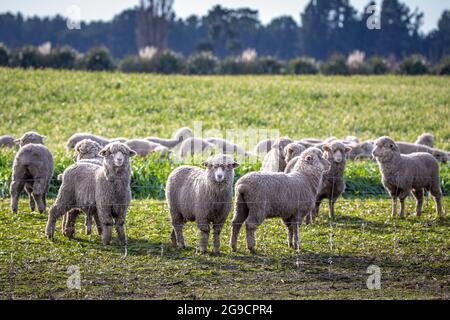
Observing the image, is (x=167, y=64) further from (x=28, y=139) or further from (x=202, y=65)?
(x=28, y=139)

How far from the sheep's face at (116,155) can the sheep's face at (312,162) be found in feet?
9.51

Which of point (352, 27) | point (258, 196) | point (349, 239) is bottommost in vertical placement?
point (349, 239)

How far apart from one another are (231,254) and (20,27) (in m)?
Result: 99.6

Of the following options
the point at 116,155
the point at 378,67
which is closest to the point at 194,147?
the point at 116,155

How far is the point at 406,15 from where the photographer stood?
320ft

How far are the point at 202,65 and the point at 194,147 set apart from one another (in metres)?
33.1

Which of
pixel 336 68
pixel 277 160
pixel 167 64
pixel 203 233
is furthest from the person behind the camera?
pixel 336 68

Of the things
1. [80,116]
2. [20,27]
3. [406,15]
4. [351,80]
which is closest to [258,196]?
[80,116]

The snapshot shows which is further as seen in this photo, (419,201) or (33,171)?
(419,201)

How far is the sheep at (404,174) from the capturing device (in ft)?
53.1

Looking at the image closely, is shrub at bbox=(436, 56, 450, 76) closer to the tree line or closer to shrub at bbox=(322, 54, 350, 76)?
shrub at bbox=(322, 54, 350, 76)

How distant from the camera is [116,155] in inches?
500

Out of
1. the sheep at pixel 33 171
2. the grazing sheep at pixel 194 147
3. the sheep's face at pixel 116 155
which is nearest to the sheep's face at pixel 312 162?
the sheep's face at pixel 116 155

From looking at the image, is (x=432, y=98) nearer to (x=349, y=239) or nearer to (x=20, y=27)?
(x=349, y=239)
